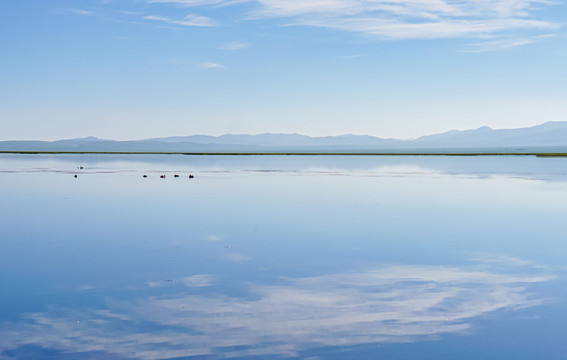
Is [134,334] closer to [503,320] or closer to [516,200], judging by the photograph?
[503,320]

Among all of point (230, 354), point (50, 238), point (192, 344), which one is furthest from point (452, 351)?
point (50, 238)

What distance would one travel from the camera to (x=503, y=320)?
1080cm

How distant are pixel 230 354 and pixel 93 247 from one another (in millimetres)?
10566

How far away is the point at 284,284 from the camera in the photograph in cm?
1345

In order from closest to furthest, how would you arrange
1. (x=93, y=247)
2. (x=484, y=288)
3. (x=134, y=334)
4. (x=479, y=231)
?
(x=134, y=334) < (x=484, y=288) < (x=93, y=247) < (x=479, y=231)

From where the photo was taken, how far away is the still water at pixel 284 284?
31.6 feet

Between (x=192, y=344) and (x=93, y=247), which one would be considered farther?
(x=93, y=247)

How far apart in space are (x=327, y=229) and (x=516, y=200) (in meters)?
15.8

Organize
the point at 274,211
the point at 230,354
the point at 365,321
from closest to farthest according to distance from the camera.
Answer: the point at 230,354 → the point at 365,321 → the point at 274,211

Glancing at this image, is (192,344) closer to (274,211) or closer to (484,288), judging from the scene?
(484,288)

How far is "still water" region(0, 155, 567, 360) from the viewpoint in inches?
379

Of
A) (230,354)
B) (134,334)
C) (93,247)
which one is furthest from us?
(93,247)

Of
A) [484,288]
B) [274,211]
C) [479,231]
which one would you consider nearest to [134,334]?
[484,288]

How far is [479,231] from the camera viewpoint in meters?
21.6
